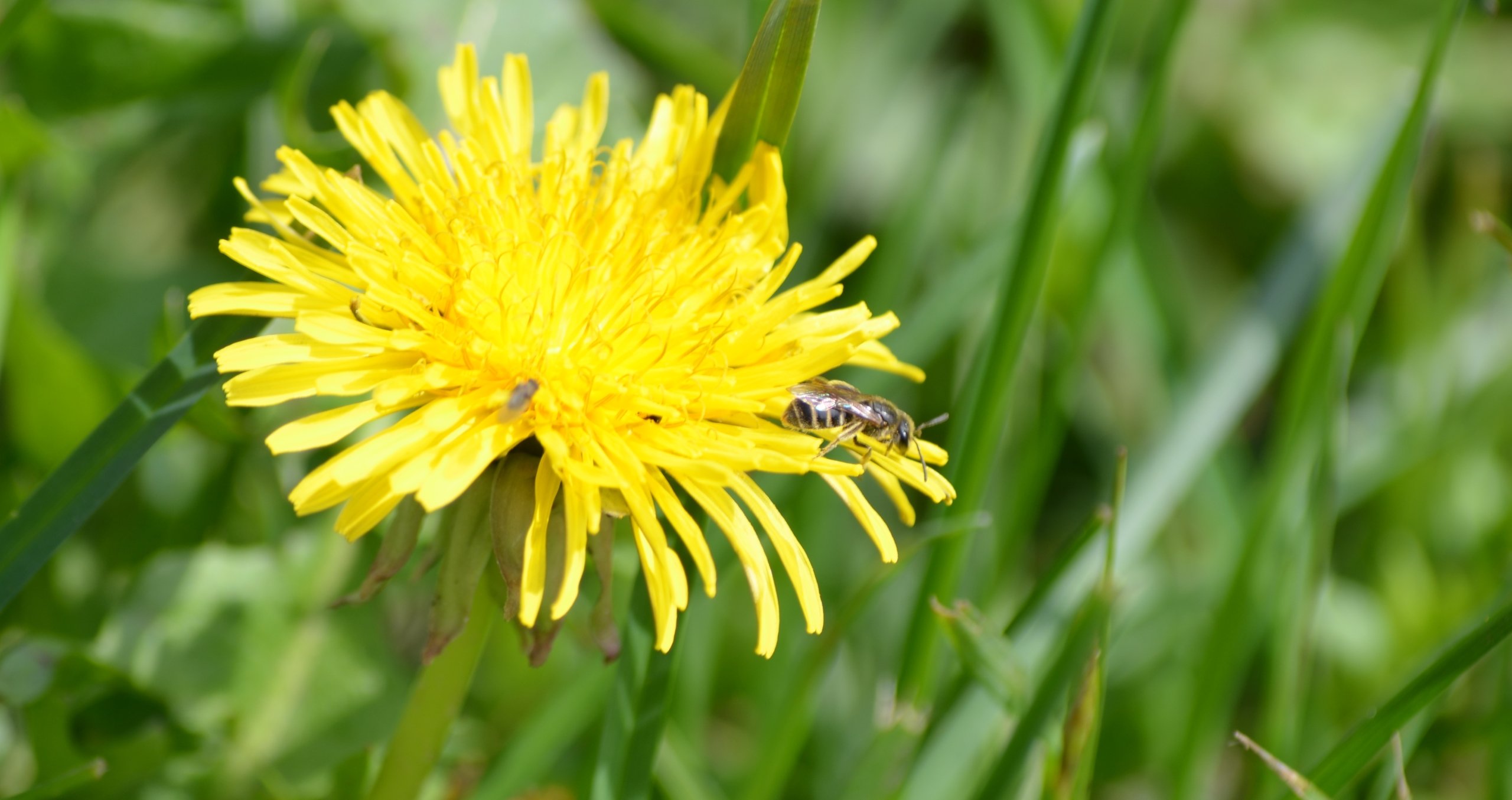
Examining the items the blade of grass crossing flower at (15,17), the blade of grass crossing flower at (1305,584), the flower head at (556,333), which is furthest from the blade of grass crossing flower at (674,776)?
the blade of grass crossing flower at (15,17)

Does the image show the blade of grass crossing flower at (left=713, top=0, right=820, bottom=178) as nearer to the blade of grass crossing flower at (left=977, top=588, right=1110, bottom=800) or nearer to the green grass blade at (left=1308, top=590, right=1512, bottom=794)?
the blade of grass crossing flower at (left=977, top=588, right=1110, bottom=800)

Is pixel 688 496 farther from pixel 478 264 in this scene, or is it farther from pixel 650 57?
pixel 650 57

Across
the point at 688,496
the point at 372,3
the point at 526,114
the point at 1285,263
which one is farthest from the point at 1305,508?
the point at 372,3

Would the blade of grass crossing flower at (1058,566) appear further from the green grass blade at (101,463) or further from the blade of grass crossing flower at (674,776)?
the green grass blade at (101,463)

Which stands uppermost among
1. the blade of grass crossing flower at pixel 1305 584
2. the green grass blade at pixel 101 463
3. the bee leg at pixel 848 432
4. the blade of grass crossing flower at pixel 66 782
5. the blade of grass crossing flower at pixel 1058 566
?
the green grass blade at pixel 101 463

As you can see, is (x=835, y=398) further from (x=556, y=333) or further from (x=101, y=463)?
(x=101, y=463)
